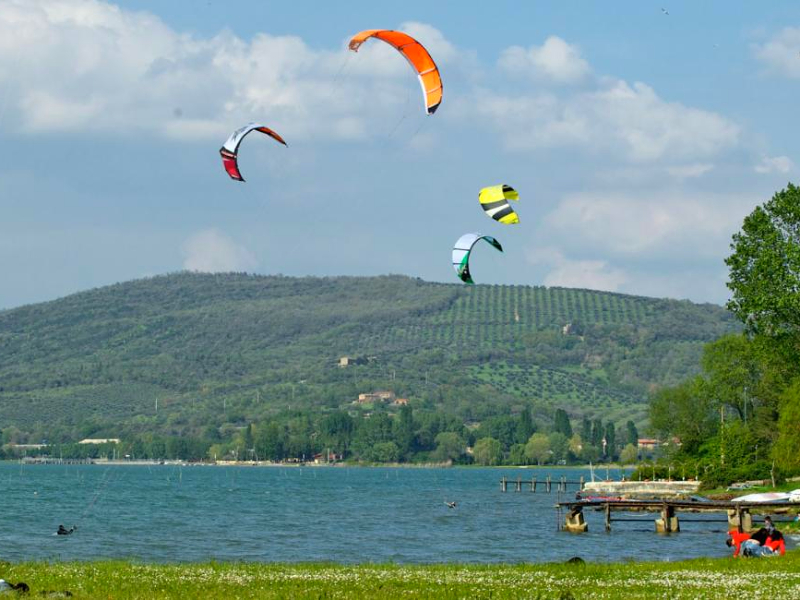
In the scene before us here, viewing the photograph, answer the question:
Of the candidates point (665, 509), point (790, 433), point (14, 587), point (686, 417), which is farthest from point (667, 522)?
point (14, 587)

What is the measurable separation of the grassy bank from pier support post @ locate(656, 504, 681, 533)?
35975mm

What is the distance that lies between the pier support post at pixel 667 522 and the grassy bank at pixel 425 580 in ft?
118

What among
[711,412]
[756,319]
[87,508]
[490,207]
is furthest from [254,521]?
[711,412]

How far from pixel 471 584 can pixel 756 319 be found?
55787 mm

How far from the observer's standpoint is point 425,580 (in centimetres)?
3028

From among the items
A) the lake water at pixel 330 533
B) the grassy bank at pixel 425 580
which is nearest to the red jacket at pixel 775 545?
the grassy bank at pixel 425 580

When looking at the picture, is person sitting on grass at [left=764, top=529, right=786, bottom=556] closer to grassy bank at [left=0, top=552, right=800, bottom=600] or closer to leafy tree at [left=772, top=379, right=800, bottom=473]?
grassy bank at [left=0, top=552, right=800, bottom=600]

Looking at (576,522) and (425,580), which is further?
(576,522)

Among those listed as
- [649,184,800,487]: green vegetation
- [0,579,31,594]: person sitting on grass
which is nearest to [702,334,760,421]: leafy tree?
[649,184,800,487]: green vegetation

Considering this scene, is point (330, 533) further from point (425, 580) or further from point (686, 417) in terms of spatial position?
point (686, 417)

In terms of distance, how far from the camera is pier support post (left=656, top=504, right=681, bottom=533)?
236 ft

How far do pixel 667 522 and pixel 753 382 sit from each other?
34.4 meters

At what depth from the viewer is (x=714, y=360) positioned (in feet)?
342

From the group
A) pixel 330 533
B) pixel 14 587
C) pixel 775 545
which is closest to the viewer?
pixel 14 587
